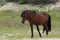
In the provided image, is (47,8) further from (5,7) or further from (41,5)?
(5,7)

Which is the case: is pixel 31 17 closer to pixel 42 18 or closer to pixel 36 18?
pixel 36 18

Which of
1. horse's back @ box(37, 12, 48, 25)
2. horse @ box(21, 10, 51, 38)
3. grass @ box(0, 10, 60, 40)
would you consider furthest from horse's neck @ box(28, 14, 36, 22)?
grass @ box(0, 10, 60, 40)

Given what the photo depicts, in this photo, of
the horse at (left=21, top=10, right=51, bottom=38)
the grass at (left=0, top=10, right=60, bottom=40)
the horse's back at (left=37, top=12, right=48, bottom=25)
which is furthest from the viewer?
the horse's back at (left=37, top=12, right=48, bottom=25)

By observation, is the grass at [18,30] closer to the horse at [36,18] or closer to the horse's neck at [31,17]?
the horse at [36,18]

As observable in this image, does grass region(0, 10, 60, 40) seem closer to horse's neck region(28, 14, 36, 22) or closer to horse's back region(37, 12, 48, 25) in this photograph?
horse's back region(37, 12, 48, 25)

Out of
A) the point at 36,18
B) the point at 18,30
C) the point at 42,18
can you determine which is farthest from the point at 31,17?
the point at 18,30

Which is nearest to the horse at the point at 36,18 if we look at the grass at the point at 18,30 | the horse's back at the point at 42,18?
the horse's back at the point at 42,18

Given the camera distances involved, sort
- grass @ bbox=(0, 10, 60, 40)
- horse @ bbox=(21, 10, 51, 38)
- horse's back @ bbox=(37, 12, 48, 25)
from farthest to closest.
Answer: horse's back @ bbox=(37, 12, 48, 25) → grass @ bbox=(0, 10, 60, 40) → horse @ bbox=(21, 10, 51, 38)

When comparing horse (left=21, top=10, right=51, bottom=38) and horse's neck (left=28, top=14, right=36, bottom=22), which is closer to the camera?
horse (left=21, top=10, right=51, bottom=38)

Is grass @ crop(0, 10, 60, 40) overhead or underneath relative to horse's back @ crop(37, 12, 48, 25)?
underneath

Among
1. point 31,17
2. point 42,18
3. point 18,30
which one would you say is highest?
point 31,17

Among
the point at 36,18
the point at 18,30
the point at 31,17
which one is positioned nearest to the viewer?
the point at 31,17

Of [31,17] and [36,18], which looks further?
[36,18]

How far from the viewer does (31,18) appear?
18.9 meters
